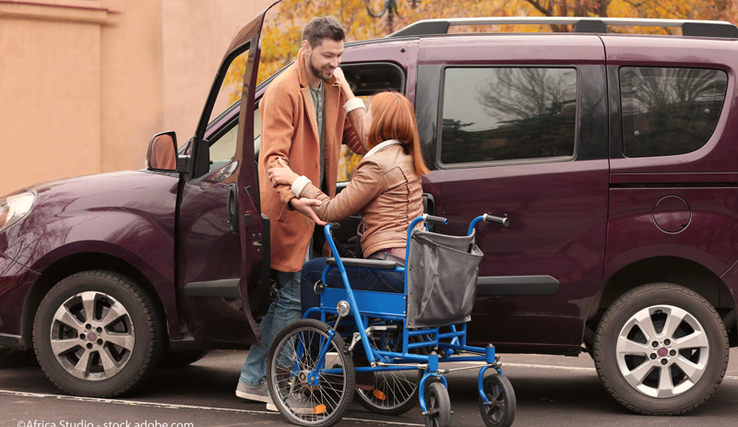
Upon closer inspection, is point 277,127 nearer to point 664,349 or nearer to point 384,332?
point 384,332

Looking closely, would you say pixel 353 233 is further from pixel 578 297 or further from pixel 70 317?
pixel 70 317

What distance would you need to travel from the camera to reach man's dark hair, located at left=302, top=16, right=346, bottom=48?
427cm

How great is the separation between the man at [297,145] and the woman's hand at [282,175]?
0.03 metres

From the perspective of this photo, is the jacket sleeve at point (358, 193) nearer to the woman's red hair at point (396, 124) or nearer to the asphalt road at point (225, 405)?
the woman's red hair at point (396, 124)

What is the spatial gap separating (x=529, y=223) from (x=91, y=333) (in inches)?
97.7

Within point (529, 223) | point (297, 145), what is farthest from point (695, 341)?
point (297, 145)

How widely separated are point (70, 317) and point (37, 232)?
515 millimetres

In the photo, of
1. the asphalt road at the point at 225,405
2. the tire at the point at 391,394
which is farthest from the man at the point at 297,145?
the tire at the point at 391,394

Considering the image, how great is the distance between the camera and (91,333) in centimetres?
462

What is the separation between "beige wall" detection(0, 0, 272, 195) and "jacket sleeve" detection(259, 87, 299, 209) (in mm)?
10341

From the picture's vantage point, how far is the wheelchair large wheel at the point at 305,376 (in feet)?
13.4

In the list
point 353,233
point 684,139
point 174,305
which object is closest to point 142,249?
point 174,305

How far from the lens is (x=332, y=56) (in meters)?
4.32

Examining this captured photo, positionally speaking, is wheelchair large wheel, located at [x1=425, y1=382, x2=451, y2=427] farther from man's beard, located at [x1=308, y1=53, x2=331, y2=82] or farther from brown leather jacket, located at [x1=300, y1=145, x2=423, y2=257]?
man's beard, located at [x1=308, y1=53, x2=331, y2=82]
